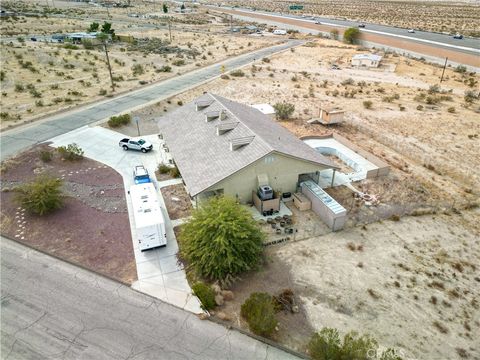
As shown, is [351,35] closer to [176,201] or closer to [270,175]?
[270,175]

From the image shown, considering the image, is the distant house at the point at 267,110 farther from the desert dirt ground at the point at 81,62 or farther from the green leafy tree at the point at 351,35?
the green leafy tree at the point at 351,35

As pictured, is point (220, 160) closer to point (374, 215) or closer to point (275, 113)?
point (374, 215)

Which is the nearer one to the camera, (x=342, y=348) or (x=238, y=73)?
(x=342, y=348)

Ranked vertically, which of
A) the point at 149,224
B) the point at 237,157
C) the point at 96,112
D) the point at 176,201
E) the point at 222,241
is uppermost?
the point at 237,157

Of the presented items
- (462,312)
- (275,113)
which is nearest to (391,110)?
(275,113)

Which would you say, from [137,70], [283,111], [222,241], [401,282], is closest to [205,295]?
[222,241]

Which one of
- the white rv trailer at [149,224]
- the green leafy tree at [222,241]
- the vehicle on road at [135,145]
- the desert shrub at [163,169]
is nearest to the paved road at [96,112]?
the vehicle on road at [135,145]

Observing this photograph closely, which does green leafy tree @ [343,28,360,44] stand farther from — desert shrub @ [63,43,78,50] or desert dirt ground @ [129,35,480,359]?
desert shrub @ [63,43,78,50]
